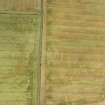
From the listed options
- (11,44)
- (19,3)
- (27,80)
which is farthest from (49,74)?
(19,3)

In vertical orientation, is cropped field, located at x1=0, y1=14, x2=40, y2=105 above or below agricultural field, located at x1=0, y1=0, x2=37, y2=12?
below

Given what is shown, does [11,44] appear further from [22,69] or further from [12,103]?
[12,103]

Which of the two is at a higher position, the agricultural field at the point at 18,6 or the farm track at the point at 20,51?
the agricultural field at the point at 18,6

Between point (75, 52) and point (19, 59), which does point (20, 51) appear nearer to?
point (19, 59)

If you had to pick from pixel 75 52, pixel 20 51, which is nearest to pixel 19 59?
pixel 20 51

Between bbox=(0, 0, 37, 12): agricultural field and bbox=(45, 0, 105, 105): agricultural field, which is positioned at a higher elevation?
bbox=(0, 0, 37, 12): agricultural field
